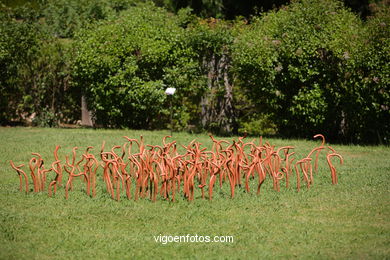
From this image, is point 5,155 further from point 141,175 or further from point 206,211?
point 206,211

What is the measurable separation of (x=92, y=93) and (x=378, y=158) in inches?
306

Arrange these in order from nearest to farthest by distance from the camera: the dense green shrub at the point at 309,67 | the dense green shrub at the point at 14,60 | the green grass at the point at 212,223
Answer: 1. the green grass at the point at 212,223
2. the dense green shrub at the point at 309,67
3. the dense green shrub at the point at 14,60

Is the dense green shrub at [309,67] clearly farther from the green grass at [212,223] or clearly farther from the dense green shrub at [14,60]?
the dense green shrub at [14,60]

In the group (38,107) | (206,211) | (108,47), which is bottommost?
(206,211)

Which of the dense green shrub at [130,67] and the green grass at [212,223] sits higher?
the dense green shrub at [130,67]

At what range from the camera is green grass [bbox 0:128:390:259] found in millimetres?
5207

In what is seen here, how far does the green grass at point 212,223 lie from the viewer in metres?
5.21

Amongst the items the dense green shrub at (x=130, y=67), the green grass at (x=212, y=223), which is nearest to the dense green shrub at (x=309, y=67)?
the dense green shrub at (x=130, y=67)

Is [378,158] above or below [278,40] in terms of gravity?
below

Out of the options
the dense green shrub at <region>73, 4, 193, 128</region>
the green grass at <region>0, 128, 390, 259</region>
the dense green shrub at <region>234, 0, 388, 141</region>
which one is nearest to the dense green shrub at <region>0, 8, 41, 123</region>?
the dense green shrub at <region>73, 4, 193, 128</region>

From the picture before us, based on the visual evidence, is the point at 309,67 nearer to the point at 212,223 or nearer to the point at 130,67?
the point at 130,67

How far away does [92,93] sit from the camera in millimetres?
15156

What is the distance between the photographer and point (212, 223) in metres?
6.06

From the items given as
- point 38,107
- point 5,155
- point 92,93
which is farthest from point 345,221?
point 38,107
